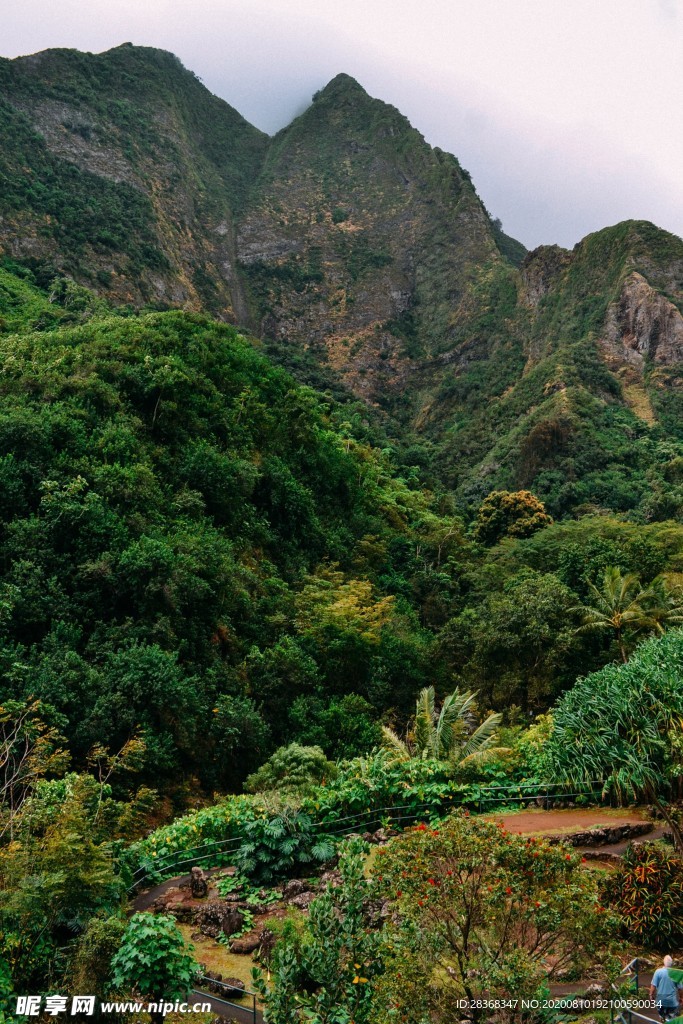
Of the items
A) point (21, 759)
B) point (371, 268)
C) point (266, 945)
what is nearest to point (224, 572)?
point (21, 759)

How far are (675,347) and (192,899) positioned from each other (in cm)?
5943

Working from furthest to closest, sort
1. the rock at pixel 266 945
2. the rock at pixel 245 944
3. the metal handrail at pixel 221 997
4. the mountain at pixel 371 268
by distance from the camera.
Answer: the mountain at pixel 371 268 → the rock at pixel 245 944 → the rock at pixel 266 945 → the metal handrail at pixel 221 997

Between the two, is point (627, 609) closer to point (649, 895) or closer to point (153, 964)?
point (649, 895)

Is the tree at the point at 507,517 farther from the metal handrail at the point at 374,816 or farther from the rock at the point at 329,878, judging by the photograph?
the rock at the point at 329,878

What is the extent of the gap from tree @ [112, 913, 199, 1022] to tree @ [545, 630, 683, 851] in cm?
760

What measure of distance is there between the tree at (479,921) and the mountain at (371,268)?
104 ft

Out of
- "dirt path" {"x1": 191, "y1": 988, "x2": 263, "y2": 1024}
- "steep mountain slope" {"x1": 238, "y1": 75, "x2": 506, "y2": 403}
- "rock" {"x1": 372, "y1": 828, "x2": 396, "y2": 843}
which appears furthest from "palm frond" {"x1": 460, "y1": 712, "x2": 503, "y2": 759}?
"steep mountain slope" {"x1": 238, "y1": 75, "x2": 506, "y2": 403}

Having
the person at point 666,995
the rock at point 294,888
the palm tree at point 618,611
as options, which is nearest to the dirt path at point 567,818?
the rock at point 294,888

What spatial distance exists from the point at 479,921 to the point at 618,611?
14.7 metres

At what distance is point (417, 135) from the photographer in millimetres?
99250

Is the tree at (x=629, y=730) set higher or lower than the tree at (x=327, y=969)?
higher

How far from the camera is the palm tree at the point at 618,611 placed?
1900cm

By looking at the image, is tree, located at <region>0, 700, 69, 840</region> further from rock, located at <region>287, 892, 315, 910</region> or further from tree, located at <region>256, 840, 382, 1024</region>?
rock, located at <region>287, 892, 315, 910</region>

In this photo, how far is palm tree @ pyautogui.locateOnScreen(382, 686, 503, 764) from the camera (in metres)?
15.2
